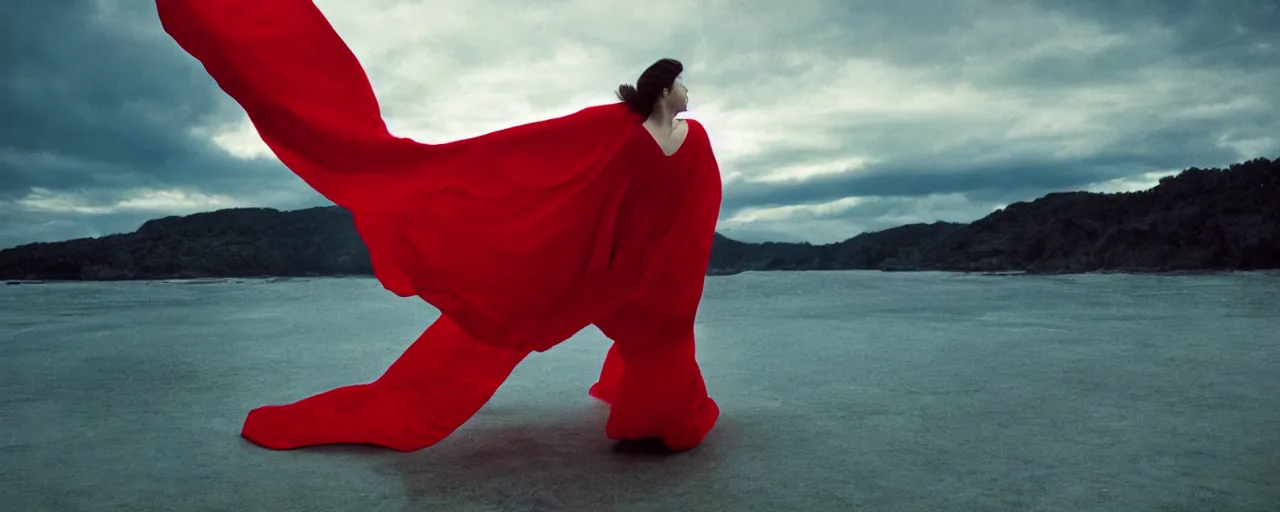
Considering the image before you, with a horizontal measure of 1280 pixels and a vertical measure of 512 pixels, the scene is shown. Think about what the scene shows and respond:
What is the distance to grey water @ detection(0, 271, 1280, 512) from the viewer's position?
8.05 feet

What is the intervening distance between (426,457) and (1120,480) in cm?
238

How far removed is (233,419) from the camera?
146 inches

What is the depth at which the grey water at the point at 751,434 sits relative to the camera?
2453mm

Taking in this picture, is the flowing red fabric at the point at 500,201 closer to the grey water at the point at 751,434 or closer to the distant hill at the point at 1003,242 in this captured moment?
the grey water at the point at 751,434

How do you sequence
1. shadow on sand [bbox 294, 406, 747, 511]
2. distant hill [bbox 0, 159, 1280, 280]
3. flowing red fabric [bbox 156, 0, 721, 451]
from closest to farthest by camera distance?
1. shadow on sand [bbox 294, 406, 747, 511]
2. flowing red fabric [bbox 156, 0, 721, 451]
3. distant hill [bbox 0, 159, 1280, 280]

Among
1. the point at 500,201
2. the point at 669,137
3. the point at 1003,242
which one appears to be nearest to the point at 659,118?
the point at 669,137

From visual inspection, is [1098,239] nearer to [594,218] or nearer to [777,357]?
[777,357]

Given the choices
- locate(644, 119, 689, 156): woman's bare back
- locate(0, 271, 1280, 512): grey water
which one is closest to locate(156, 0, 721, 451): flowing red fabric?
locate(644, 119, 689, 156): woman's bare back

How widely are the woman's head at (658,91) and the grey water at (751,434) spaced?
1.32 m

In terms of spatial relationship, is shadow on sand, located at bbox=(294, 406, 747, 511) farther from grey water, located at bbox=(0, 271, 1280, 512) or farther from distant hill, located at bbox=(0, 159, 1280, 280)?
distant hill, located at bbox=(0, 159, 1280, 280)

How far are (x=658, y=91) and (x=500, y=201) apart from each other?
72 cm

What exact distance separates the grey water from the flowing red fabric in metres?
0.38

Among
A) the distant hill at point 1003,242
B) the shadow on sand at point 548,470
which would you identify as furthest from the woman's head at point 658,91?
the distant hill at point 1003,242

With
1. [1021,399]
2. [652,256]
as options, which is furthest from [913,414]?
[652,256]
